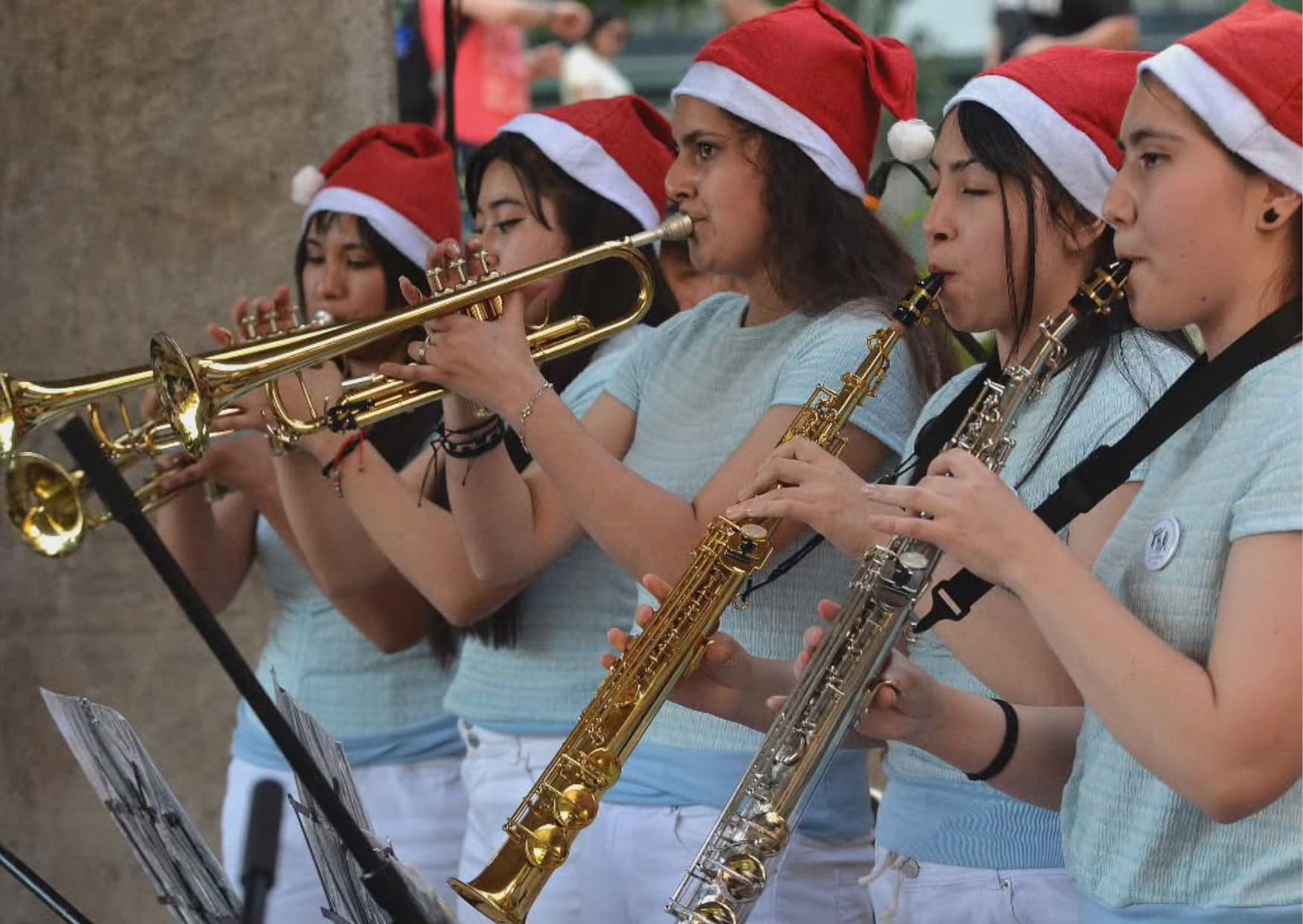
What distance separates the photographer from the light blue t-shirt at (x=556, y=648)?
294cm

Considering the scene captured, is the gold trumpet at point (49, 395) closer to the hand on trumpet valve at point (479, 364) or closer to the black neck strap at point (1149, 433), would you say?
the hand on trumpet valve at point (479, 364)

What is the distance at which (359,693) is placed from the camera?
3344 millimetres

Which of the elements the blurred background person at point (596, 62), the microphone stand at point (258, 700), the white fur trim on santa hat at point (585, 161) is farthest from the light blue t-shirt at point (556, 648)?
the blurred background person at point (596, 62)

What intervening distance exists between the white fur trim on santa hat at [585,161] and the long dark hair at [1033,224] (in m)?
1.01

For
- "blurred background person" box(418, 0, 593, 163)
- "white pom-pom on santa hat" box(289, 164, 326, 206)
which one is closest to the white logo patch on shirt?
"white pom-pom on santa hat" box(289, 164, 326, 206)

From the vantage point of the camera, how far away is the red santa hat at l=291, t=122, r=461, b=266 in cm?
348

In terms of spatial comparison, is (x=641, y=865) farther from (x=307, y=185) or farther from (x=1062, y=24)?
(x=1062, y=24)

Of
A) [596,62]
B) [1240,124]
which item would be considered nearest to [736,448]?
[1240,124]

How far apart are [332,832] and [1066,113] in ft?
4.16

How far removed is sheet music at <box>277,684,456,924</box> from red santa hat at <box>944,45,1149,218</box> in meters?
1.14

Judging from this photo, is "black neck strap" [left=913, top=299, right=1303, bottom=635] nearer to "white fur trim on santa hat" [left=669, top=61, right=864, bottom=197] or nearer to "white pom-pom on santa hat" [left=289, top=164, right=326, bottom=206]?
"white fur trim on santa hat" [left=669, top=61, right=864, bottom=197]

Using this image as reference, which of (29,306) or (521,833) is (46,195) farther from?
(521,833)

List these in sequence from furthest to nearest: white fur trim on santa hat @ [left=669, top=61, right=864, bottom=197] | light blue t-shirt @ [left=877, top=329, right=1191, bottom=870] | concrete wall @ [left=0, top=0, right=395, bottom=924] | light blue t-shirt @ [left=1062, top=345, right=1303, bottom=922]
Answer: concrete wall @ [left=0, top=0, right=395, bottom=924] < white fur trim on santa hat @ [left=669, top=61, right=864, bottom=197] < light blue t-shirt @ [left=877, top=329, right=1191, bottom=870] < light blue t-shirt @ [left=1062, top=345, right=1303, bottom=922]

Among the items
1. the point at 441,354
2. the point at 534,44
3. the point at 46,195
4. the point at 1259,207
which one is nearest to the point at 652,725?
the point at 441,354
